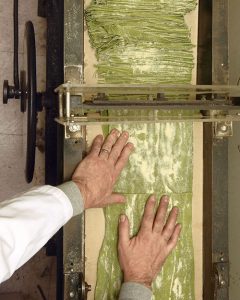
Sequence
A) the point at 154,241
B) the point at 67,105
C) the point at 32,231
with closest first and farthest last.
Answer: the point at 32,231 → the point at 67,105 → the point at 154,241

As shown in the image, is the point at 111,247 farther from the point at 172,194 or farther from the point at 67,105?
the point at 67,105

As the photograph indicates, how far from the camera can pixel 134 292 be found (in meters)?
1.17

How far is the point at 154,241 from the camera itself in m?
1.22

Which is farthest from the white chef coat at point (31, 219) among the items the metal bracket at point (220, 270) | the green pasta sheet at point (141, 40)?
the green pasta sheet at point (141, 40)

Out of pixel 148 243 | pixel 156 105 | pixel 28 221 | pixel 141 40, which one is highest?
pixel 141 40

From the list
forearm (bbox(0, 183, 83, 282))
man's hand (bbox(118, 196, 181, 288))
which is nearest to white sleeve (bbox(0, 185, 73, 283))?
forearm (bbox(0, 183, 83, 282))

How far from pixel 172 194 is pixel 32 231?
44cm

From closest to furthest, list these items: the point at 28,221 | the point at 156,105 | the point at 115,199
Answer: the point at 28,221 < the point at 156,105 < the point at 115,199

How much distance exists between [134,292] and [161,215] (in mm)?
219

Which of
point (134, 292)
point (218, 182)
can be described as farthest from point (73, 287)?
point (218, 182)

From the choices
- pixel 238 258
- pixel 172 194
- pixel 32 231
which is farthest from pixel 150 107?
pixel 238 258

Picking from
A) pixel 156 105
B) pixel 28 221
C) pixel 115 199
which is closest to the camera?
pixel 28 221

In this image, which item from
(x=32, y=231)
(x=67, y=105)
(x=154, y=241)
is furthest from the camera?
(x=154, y=241)

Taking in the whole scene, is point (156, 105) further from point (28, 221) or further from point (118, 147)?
point (28, 221)
